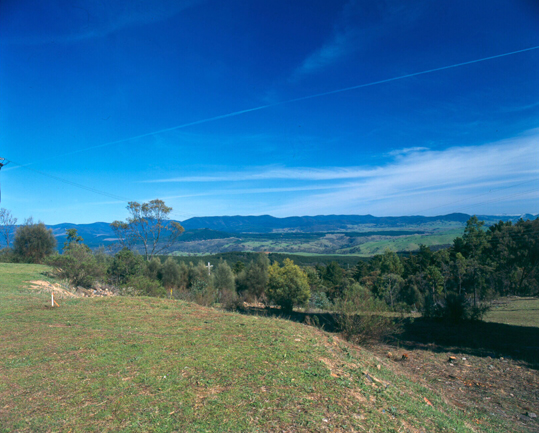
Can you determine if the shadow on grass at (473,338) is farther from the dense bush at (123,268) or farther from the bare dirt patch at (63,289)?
the dense bush at (123,268)

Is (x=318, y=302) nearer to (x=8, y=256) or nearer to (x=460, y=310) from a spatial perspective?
(x=460, y=310)

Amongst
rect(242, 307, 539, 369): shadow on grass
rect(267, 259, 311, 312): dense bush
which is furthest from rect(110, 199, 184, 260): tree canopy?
rect(242, 307, 539, 369): shadow on grass

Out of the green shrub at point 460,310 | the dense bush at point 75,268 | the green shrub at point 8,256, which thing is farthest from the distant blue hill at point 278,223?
the green shrub at point 460,310

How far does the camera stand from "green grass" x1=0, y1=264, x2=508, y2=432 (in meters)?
3.98

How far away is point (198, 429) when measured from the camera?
3.72m

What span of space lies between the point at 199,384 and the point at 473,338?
42.1ft

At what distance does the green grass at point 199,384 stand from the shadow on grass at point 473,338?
4.22m

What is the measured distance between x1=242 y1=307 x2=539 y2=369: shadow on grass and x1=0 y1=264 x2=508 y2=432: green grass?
4.22m

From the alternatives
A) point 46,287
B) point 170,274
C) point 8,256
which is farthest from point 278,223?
point 46,287

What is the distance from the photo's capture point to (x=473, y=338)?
12.8 metres

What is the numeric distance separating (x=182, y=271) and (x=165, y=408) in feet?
117

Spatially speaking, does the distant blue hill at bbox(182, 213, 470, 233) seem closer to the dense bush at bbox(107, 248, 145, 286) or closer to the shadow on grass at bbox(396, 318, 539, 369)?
the dense bush at bbox(107, 248, 145, 286)

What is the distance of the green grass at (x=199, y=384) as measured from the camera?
3984mm

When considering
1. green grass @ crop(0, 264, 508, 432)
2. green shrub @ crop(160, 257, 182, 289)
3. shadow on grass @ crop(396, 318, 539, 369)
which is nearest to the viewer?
green grass @ crop(0, 264, 508, 432)
